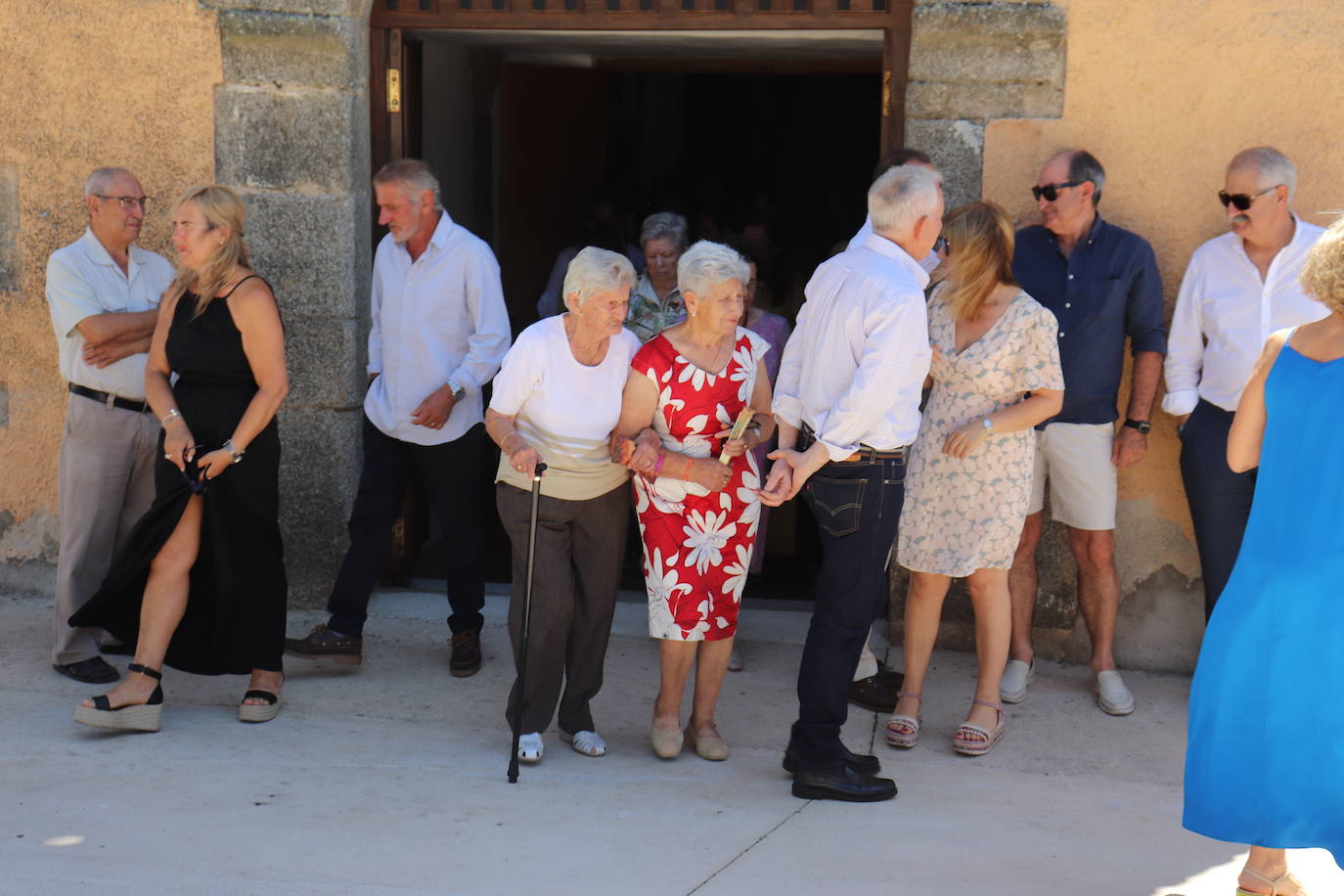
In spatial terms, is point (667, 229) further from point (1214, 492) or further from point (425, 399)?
point (1214, 492)

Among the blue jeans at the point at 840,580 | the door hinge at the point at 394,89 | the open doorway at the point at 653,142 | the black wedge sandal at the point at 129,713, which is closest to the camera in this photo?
the blue jeans at the point at 840,580

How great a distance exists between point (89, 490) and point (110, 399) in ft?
1.05

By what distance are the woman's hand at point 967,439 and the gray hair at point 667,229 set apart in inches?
58.0

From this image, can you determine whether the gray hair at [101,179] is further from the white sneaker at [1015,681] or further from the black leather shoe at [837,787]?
the white sneaker at [1015,681]

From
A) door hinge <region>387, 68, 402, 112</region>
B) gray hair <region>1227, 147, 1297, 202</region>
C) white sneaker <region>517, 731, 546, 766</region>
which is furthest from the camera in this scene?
door hinge <region>387, 68, 402, 112</region>

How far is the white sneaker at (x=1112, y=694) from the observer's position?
15.9 ft

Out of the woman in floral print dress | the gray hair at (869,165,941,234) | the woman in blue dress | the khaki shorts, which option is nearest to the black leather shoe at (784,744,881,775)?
the woman in floral print dress

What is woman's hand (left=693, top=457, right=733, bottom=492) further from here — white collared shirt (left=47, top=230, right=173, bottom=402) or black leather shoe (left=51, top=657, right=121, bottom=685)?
black leather shoe (left=51, top=657, right=121, bottom=685)

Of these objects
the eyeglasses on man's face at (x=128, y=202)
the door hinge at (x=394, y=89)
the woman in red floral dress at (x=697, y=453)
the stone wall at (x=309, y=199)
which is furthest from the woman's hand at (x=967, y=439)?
the eyeglasses on man's face at (x=128, y=202)

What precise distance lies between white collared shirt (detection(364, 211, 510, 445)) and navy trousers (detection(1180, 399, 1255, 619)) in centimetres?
237

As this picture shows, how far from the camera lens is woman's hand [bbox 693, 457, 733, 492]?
4.05 m

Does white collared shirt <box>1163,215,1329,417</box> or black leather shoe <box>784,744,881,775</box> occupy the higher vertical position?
white collared shirt <box>1163,215,1329,417</box>

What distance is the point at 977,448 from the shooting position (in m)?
4.35

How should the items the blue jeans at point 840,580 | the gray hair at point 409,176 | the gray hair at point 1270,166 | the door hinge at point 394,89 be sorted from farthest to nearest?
1. the door hinge at point 394,89
2. the gray hair at point 409,176
3. the gray hair at point 1270,166
4. the blue jeans at point 840,580
